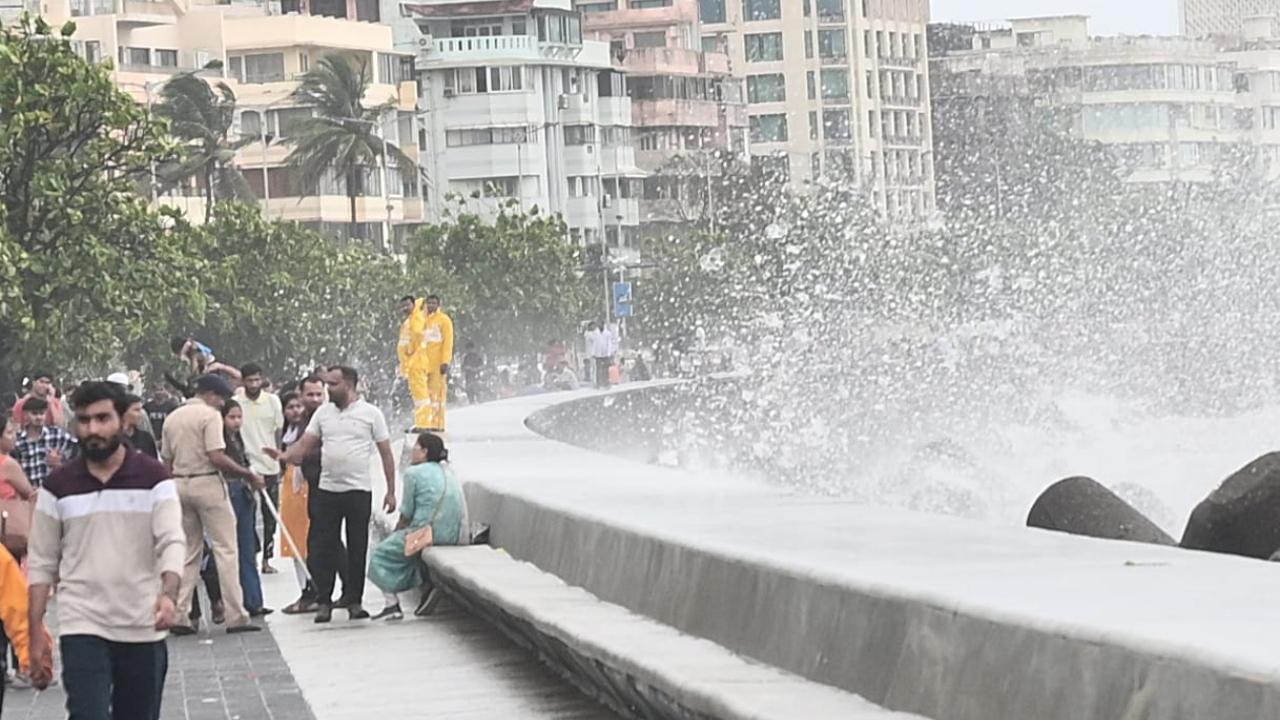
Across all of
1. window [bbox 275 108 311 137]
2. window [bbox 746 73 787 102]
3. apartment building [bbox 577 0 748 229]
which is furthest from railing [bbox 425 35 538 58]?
window [bbox 746 73 787 102]

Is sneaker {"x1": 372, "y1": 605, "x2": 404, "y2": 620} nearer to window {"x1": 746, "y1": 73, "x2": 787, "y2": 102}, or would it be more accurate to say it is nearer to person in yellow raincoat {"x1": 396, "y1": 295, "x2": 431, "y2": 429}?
person in yellow raincoat {"x1": 396, "y1": 295, "x2": 431, "y2": 429}

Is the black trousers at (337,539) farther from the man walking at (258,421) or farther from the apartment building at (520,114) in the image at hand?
the apartment building at (520,114)

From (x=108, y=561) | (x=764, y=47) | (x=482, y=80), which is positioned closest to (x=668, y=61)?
(x=482, y=80)

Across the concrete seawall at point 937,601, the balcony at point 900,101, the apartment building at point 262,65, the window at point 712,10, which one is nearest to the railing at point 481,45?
the apartment building at point 262,65

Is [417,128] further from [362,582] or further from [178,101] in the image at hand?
[362,582]

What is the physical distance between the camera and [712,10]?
16175 centimetres

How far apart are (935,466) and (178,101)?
62.6m

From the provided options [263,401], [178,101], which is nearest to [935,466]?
[263,401]

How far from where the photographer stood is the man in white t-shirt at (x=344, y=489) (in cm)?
1711

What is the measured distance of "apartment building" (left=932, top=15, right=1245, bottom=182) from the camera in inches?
2881

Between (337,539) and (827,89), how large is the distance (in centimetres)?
15029

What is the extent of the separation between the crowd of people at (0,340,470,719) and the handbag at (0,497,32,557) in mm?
37

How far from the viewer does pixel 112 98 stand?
4475 centimetres

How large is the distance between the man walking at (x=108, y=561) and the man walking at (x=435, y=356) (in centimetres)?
1678
